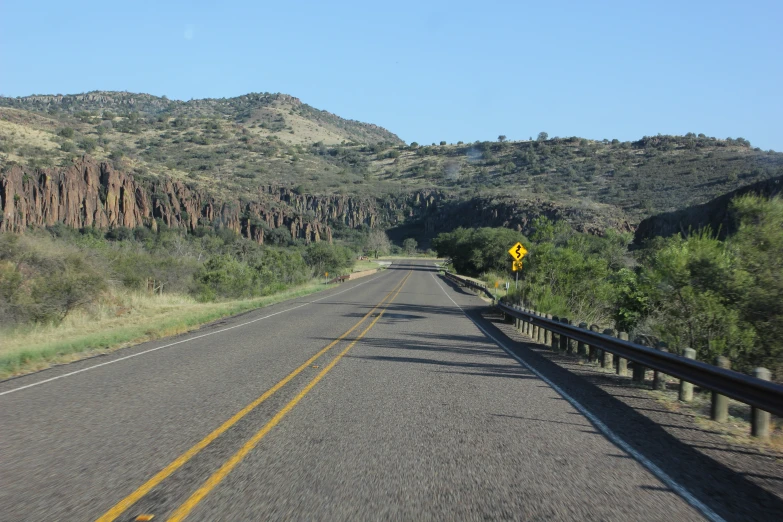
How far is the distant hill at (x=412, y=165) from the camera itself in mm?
74750

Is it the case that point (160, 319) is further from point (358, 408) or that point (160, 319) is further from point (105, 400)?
point (358, 408)

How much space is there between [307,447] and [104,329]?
48.6 ft

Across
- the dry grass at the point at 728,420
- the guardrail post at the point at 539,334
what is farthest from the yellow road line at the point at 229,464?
the guardrail post at the point at 539,334

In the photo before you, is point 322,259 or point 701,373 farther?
point 322,259

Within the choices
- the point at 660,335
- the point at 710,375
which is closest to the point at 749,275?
the point at 660,335

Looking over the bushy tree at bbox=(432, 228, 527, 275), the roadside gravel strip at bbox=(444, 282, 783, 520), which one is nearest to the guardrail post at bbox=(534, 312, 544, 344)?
the roadside gravel strip at bbox=(444, 282, 783, 520)

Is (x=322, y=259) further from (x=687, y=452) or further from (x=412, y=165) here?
(x=412, y=165)

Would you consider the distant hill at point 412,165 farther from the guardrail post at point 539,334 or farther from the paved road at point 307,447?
the paved road at point 307,447

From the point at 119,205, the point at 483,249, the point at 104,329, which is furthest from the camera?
the point at 483,249

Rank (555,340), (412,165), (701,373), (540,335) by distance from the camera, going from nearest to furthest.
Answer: (701,373)
(555,340)
(540,335)
(412,165)

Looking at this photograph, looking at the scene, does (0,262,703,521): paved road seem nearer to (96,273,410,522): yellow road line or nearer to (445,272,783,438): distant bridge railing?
(96,273,410,522): yellow road line

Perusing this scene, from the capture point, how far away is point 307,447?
6336 millimetres

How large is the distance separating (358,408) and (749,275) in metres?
7.65

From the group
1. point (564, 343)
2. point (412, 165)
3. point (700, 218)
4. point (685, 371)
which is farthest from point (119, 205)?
point (412, 165)
